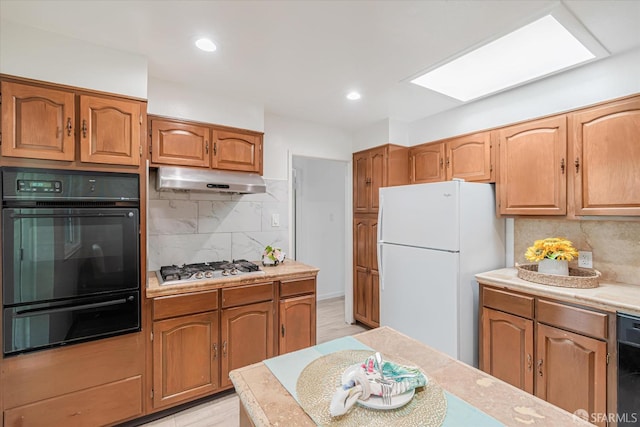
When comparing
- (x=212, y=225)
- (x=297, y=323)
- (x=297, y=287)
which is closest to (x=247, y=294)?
(x=297, y=287)

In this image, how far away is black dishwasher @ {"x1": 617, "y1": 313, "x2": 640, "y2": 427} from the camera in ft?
5.17

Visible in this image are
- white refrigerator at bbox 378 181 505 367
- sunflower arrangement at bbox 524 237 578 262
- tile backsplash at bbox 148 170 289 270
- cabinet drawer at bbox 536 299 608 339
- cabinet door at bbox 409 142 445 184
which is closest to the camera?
cabinet drawer at bbox 536 299 608 339

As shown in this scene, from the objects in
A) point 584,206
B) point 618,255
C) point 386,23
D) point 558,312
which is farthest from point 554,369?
point 386,23

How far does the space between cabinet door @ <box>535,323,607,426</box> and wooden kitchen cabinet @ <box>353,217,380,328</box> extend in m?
1.58

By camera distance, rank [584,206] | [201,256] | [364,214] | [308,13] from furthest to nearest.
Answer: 1. [364,214]
2. [201,256]
3. [584,206]
4. [308,13]

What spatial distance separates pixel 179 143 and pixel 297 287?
1.53 meters

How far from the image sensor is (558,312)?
1883 mm

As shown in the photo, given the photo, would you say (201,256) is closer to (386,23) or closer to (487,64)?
(386,23)

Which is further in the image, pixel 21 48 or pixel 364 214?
pixel 364 214

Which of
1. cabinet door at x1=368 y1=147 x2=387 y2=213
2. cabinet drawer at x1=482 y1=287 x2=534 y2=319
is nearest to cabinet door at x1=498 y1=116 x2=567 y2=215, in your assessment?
cabinet drawer at x1=482 y1=287 x2=534 y2=319

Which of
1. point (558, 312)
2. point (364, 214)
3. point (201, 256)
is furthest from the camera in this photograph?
point (364, 214)

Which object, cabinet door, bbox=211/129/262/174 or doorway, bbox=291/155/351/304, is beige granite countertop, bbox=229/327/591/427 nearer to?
cabinet door, bbox=211/129/262/174

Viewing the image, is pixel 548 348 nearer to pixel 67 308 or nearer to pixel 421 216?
pixel 421 216

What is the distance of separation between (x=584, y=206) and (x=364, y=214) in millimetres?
1970
